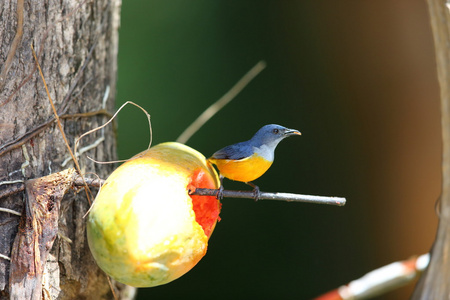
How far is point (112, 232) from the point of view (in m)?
0.95

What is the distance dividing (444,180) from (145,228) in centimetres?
69

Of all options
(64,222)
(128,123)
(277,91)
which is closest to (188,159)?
(64,222)

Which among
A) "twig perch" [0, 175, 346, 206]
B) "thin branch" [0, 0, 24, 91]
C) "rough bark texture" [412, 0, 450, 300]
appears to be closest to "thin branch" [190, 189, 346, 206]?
"twig perch" [0, 175, 346, 206]

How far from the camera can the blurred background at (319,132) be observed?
2.35 m

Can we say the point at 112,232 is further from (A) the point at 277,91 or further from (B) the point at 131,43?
(B) the point at 131,43

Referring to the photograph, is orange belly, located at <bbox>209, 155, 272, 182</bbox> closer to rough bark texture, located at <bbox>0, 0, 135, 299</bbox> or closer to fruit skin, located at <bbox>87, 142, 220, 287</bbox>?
fruit skin, located at <bbox>87, 142, 220, 287</bbox>

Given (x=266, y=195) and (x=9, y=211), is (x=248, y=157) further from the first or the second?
(x=9, y=211)

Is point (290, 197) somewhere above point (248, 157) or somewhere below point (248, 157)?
below

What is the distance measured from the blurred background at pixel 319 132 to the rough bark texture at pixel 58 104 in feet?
3.55

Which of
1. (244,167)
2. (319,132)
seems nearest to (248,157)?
(244,167)

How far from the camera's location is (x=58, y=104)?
1.19 metres

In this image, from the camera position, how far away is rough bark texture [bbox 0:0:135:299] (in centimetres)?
109

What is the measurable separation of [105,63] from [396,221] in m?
1.69

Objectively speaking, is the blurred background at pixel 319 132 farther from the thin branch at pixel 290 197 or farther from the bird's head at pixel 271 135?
the thin branch at pixel 290 197
